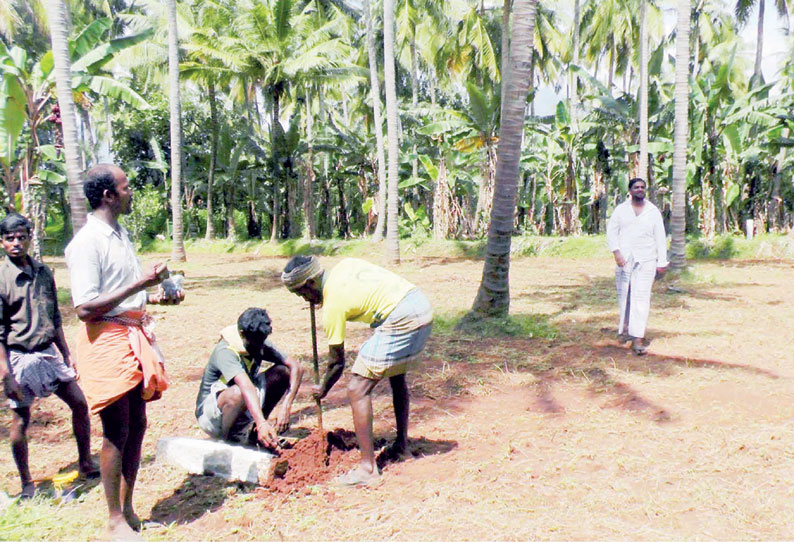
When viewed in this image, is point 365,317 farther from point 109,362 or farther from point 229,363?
point 109,362

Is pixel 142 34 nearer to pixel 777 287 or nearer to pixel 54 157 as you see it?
pixel 54 157

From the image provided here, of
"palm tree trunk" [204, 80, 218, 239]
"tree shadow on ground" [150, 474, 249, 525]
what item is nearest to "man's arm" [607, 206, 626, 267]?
"tree shadow on ground" [150, 474, 249, 525]

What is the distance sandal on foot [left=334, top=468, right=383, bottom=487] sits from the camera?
12.7 feet

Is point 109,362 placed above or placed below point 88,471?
above

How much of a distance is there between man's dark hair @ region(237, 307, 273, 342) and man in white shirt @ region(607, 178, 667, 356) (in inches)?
160

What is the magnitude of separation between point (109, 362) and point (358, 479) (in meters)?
1.66

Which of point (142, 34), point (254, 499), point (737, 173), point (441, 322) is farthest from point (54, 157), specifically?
point (737, 173)

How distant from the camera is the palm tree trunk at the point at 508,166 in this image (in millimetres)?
7480

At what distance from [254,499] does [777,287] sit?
35.0 feet

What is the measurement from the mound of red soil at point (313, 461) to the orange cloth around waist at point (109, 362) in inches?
48.6

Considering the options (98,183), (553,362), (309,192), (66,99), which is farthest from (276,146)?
(98,183)

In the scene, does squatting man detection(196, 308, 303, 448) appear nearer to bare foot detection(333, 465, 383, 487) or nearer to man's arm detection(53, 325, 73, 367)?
bare foot detection(333, 465, 383, 487)

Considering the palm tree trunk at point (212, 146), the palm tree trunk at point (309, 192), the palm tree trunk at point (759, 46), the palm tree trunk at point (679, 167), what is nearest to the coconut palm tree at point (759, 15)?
the palm tree trunk at point (759, 46)

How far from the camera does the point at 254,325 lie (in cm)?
391
